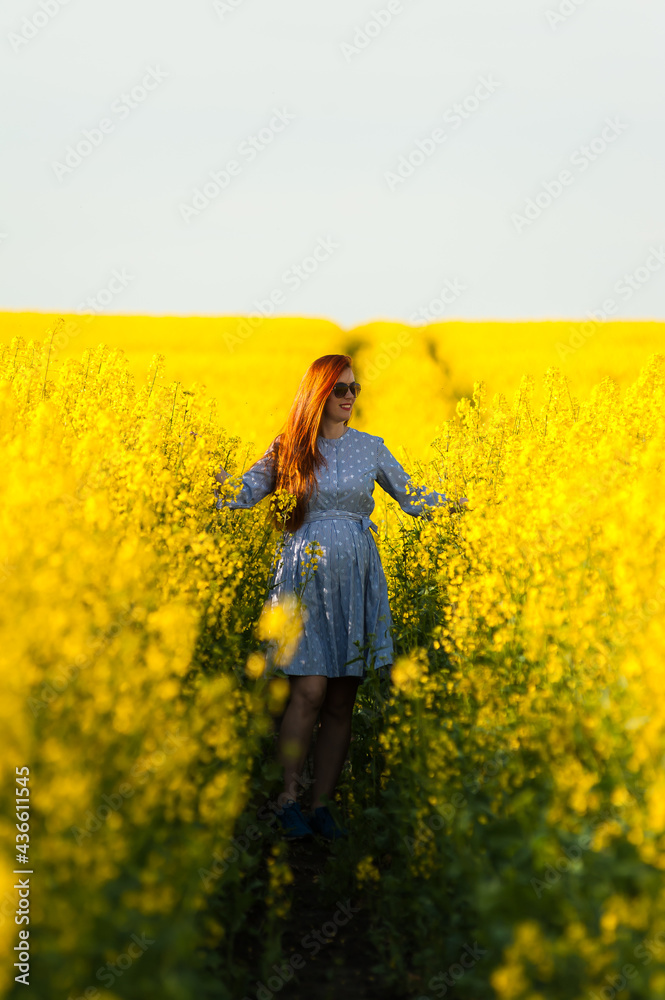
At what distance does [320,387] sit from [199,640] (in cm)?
129

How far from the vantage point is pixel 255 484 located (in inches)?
159

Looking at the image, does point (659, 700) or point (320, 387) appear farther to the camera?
point (320, 387)

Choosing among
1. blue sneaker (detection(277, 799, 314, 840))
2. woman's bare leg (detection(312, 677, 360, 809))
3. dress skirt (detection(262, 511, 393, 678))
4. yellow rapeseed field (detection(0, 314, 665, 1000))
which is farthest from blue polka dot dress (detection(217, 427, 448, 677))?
blue sneaker (detection(277, 799, 314, 840))

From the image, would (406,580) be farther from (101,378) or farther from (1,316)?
(1,316)

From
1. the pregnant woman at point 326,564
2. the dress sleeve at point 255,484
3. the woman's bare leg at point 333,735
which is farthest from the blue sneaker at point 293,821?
the dress sleeve at point 255,484

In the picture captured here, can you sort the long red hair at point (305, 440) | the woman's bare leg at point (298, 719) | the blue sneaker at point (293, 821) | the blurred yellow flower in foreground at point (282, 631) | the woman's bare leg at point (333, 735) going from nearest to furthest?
the blurred yellow flower in foreground at point (282, 631) < the blue sneaker at point (293, 821) < the woman's bare leg at point (298, 719) < the woman's bare leg at point (333, 735) < the long red hair at point (305, 440)

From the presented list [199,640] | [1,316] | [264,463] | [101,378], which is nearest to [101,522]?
[199,640]

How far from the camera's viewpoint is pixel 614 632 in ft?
8.84

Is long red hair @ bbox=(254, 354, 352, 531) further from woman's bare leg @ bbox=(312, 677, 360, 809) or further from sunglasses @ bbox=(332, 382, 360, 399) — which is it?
woman's bare leg @ bbox=(312, 677, 360, 809)

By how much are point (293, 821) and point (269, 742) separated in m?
0.53

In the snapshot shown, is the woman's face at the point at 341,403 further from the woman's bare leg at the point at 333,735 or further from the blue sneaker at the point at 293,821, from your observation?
the blue sneaker at the point at 293,821

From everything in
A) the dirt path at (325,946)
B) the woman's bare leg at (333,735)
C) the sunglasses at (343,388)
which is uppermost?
the sunglasses at (343,388)

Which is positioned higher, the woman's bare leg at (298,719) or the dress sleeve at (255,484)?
the dress sleeve at (255,484)

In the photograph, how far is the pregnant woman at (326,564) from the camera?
378 cm
